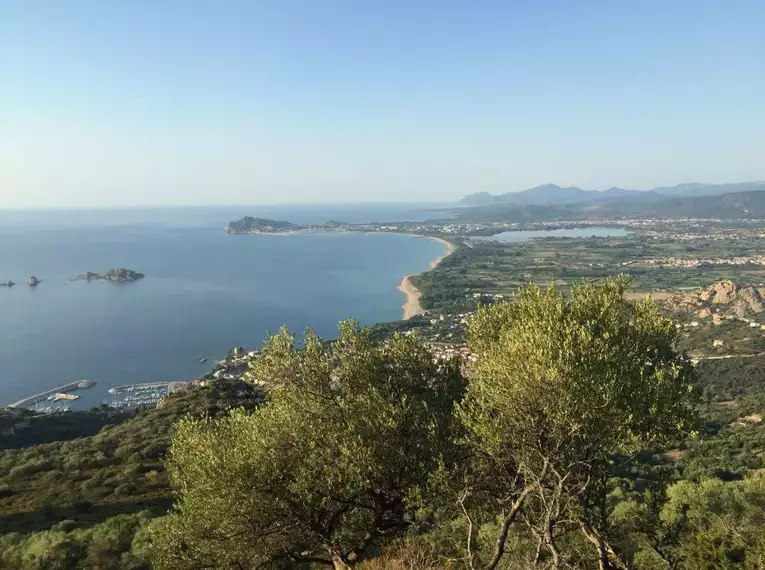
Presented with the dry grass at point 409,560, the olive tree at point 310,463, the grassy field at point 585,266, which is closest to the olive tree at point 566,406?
the olive tree at point 310,463

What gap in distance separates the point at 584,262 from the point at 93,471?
127 metres

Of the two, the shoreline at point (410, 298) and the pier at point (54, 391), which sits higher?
the shoreline at point (410, 298)

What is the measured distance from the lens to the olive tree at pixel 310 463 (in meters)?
7.55

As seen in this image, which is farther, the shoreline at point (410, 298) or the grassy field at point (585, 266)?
the grassy field at point (585, 266)

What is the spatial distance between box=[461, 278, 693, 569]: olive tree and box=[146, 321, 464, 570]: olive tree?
1.06 meters

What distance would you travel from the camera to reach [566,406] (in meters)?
6.48

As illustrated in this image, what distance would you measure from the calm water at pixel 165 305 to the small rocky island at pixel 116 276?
362cm

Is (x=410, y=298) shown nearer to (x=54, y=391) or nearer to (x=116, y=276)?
(x=54, y=391)

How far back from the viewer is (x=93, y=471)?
2005 cm

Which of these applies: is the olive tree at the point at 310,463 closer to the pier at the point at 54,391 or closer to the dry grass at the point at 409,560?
the dry grass at the point at 409,560

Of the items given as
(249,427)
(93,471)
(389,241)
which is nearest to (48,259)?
(389,241)

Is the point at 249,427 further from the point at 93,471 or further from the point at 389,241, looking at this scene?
the point at 389,241

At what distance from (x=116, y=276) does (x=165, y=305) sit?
3503 cm

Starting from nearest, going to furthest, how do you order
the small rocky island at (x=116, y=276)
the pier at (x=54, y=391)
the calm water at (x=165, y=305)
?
the pier at (x=54, y=391), the calm water at (x=165, y=305), the small rocky island at (x=116, y=276)
